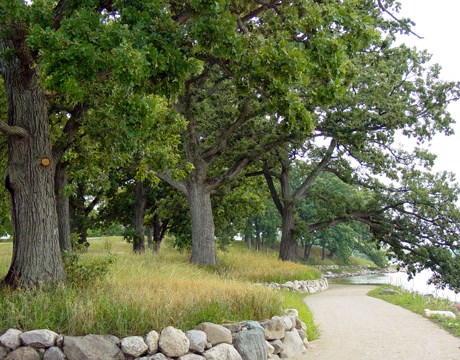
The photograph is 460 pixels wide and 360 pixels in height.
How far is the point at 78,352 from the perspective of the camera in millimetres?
7055

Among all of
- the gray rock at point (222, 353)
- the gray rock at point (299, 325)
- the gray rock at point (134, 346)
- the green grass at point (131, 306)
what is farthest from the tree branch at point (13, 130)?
the gray rock at point (299, 325)

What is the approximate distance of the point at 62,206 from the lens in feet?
45.6

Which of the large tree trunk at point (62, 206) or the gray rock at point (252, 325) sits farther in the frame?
the large tree trunk at point (62, 206)

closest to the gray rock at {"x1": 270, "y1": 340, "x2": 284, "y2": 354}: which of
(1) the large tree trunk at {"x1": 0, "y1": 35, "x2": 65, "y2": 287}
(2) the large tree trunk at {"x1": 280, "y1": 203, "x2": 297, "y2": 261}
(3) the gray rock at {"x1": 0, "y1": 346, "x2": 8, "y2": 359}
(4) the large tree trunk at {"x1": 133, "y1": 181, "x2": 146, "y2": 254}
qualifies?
(1) the large tree trunk at {"x1": 0, "y1": 35, "x2": 65, "y2": 287}

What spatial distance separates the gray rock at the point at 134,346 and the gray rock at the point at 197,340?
67cm

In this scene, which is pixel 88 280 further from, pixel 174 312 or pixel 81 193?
pixel 81 193

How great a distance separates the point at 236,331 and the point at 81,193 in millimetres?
24497

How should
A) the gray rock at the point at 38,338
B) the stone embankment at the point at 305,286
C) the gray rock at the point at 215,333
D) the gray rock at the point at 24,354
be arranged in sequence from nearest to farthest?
the gray rock at the point at 24,354, the gray rock at the point at 38,338, the gray rock at the point at 215,333, the stone embankment at the point at 305,286

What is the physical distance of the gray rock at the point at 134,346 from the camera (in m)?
7.20

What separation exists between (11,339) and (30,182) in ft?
10.1

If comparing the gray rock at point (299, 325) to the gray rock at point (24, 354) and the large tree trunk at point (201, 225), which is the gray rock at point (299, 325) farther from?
the large tree trunk at point (201, 225)

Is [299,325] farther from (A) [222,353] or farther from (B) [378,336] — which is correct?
(A) [222,353]

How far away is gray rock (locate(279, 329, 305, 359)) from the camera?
8828 mm

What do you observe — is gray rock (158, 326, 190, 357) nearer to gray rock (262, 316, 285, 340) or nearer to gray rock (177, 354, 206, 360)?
gray rock (177, 354, 206, 360)
